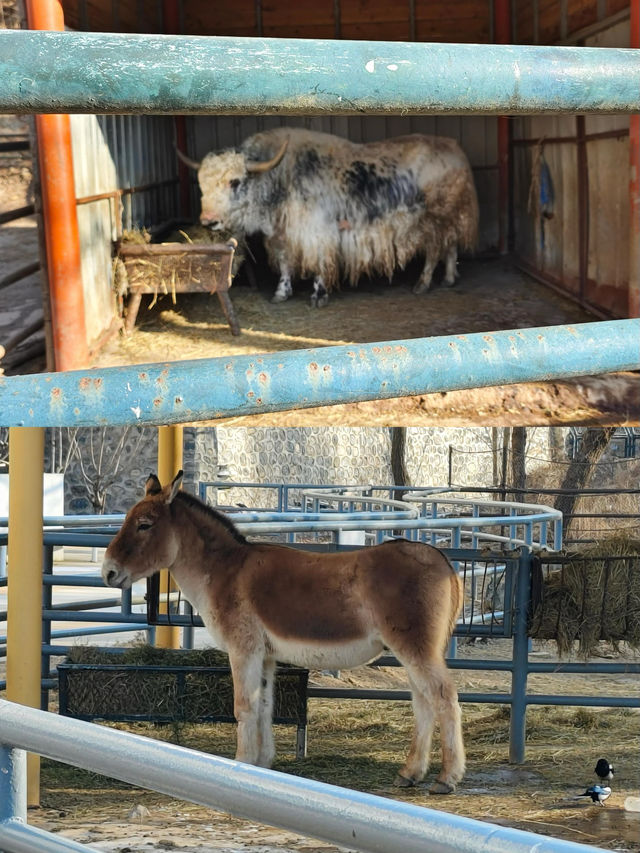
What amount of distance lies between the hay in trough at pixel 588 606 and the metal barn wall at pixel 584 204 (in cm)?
219

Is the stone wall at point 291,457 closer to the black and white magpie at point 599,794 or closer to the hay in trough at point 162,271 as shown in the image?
the hay in trough at point 162,271

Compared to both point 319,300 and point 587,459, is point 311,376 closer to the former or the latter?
point 319,300

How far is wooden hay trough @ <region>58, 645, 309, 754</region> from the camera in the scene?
14.9 feet

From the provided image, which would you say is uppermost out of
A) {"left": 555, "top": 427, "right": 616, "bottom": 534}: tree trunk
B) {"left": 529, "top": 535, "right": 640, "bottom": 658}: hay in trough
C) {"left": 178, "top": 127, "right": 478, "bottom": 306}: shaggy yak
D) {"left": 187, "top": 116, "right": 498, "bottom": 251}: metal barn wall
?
{"left": 187, "top": 116, "right": 498, "bottom": 251}: metal barn wall

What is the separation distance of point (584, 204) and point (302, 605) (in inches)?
162

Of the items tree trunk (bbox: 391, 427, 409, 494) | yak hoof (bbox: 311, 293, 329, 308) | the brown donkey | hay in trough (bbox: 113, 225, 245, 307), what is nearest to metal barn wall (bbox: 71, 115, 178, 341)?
hay in trough (bbox: 113, 225, 245, 307)

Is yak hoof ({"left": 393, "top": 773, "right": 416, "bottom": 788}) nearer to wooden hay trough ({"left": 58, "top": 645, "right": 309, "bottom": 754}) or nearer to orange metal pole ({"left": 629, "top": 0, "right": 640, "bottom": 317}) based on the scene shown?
wooden hay trough ({"left": 58, "top": 645, "right": 309, "bottom": 754})

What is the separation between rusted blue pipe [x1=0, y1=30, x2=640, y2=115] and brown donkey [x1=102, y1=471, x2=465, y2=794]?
3.57 metres

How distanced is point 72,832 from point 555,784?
1907mm

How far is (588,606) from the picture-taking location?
4.72 metres

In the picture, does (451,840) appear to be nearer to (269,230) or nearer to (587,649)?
(587,649)

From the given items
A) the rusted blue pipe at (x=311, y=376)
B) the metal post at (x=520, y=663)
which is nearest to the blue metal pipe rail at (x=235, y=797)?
the rusted blue pipe at (x=311, y=376)

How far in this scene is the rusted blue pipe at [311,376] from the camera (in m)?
0.85

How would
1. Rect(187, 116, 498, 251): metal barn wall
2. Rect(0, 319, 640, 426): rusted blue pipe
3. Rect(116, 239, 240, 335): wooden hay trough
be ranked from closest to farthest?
Rect(0, 319, 640, 426): rusted blue pipe → Rect(116, 239, 240, 335): wooden hay trough → Rect(187, 116, 498, 251): metal barn wall
